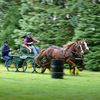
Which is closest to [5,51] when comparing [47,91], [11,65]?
[11,65]

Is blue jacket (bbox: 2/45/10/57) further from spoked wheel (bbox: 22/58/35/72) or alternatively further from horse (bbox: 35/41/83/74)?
horse (bbox: 35/41/83/74)

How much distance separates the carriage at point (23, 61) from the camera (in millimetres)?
26812

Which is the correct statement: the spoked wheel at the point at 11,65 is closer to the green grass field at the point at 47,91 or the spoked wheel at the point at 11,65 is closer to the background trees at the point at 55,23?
the background trees at the point at 55,23

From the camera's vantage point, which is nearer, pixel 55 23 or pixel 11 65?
pixel 11 65

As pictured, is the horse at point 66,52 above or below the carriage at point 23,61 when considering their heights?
above

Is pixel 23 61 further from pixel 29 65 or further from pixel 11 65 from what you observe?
pixel 11 65

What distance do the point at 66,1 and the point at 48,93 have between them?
21.4 m

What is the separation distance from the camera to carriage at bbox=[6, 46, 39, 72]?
26812mm

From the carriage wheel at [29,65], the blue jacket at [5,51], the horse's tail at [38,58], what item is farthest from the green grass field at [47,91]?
the blue jacket at [5,51]

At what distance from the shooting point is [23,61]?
27062 mm

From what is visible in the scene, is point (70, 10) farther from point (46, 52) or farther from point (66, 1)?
point (46, 52)

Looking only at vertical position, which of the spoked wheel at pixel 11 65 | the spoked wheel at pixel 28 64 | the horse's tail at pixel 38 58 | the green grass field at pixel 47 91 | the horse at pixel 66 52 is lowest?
the spoked wheel at pixel 11 65

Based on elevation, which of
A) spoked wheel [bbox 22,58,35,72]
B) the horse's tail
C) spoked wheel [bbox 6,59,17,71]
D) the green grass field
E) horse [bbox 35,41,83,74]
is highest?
the green grass field

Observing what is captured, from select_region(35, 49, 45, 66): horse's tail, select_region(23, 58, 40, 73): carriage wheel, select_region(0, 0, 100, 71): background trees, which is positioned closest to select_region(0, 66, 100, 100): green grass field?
select_region(35, 49, 45, 66): horse's tail
